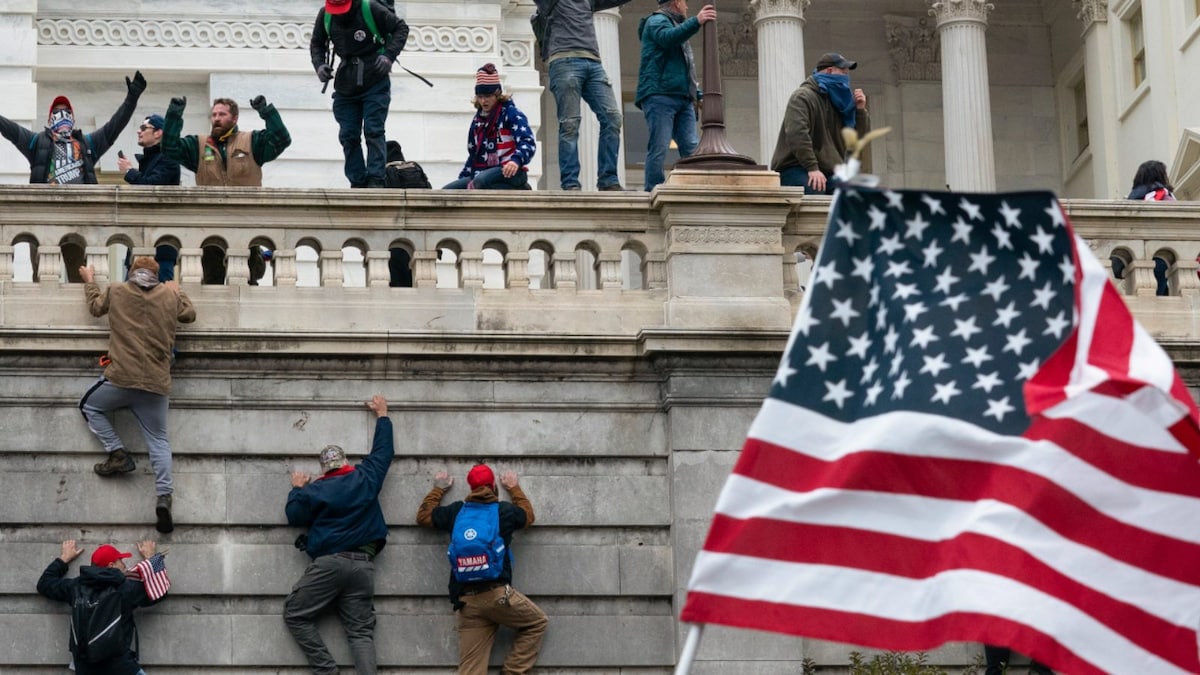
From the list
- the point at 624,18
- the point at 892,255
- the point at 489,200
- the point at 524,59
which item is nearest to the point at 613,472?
the point at 489,200

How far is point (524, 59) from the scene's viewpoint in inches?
1406

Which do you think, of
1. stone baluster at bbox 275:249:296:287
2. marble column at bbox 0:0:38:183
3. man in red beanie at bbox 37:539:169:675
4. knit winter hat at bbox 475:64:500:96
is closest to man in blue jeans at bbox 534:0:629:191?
knit winter hat at bbox 475:64:500:96

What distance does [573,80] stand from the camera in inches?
867

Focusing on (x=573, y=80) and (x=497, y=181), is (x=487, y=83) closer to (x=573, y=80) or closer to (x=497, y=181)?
(x=573, y=80)

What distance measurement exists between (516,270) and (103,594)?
409 centimetres

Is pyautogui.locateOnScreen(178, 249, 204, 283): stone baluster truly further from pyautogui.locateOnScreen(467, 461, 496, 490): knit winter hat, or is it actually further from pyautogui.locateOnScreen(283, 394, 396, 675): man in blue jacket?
pyautogui.locateOnScreen(467, 461, 496, 490): knit winter hat

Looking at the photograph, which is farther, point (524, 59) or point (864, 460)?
point (524, 59)

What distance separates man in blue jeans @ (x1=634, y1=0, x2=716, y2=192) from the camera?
70.7ft

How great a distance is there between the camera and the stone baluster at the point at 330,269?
19.5 meters

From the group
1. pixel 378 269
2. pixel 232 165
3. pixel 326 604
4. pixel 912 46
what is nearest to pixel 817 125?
pixel 378 269

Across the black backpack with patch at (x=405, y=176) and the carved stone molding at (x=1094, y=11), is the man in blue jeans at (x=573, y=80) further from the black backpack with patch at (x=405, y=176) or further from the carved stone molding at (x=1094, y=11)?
the carved stone molding at (x=1094, y=11)

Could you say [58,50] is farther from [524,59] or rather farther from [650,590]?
[650,590]

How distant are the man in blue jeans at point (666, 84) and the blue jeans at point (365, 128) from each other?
2.18m

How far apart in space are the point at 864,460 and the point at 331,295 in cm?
859
